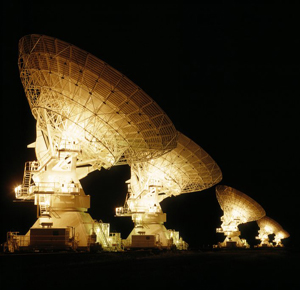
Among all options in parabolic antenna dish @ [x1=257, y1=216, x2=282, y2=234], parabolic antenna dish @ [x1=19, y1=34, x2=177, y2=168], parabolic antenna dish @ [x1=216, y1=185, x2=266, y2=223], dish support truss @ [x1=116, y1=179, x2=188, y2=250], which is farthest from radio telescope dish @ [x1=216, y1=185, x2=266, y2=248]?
parabolic antenna dish @ [x1=19, y1=34, x2=177, y2=168]

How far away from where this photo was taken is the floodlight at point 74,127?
25.9m

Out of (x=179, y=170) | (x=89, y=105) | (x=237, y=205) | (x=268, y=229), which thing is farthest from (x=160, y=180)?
(x=268, y=229)

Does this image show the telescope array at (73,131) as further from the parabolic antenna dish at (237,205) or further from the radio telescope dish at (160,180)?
the parabolic antenna dish at (237,205)

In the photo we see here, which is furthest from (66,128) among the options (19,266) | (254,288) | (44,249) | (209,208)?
(209,208)

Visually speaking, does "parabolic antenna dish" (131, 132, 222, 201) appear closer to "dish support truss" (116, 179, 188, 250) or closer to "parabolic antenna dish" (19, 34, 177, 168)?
"dish support truss" (116, 179, 188, 250)

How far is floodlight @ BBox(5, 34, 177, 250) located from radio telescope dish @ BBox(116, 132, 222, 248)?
8.23 m

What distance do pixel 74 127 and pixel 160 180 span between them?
49.7ft

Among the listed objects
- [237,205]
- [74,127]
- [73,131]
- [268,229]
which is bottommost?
[268,229]

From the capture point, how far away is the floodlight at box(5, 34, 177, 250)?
2586cm

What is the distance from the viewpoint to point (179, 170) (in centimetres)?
4169

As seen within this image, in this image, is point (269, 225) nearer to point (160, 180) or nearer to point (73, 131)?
point (160, 180)

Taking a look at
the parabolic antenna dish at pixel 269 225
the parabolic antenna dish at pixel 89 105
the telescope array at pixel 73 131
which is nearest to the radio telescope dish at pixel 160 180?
the telescope array at pixel 73 131

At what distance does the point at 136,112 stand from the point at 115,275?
1298 centimetres

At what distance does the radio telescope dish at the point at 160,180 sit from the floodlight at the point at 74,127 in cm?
823
